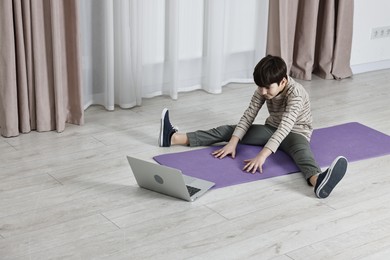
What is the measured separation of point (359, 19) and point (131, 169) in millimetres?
2514

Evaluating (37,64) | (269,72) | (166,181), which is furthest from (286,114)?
(37,64)

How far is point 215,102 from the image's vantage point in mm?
4160

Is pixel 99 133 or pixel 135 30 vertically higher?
pixel 135 30

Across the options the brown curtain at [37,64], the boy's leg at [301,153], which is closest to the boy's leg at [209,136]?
the boy's leg at [301,153]

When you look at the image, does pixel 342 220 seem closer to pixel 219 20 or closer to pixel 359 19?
pixel 219 20

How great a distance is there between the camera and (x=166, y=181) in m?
2.80

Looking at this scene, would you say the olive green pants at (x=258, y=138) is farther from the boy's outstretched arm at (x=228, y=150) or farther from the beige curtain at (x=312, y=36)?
the beige curtain at (x=312, y=36)

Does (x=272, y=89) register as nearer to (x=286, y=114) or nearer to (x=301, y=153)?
(x=286, y=114)

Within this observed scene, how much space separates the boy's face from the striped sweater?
0.19ft

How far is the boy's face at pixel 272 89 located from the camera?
313 cm

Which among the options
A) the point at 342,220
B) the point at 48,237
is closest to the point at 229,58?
the point at 342,220

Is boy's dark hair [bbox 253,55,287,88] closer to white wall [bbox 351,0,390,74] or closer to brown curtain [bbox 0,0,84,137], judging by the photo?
brown curtain [bbox 0,0,84,137]

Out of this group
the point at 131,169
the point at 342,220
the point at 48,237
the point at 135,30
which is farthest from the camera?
the point at 135,30

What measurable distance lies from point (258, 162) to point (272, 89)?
1.13ft
